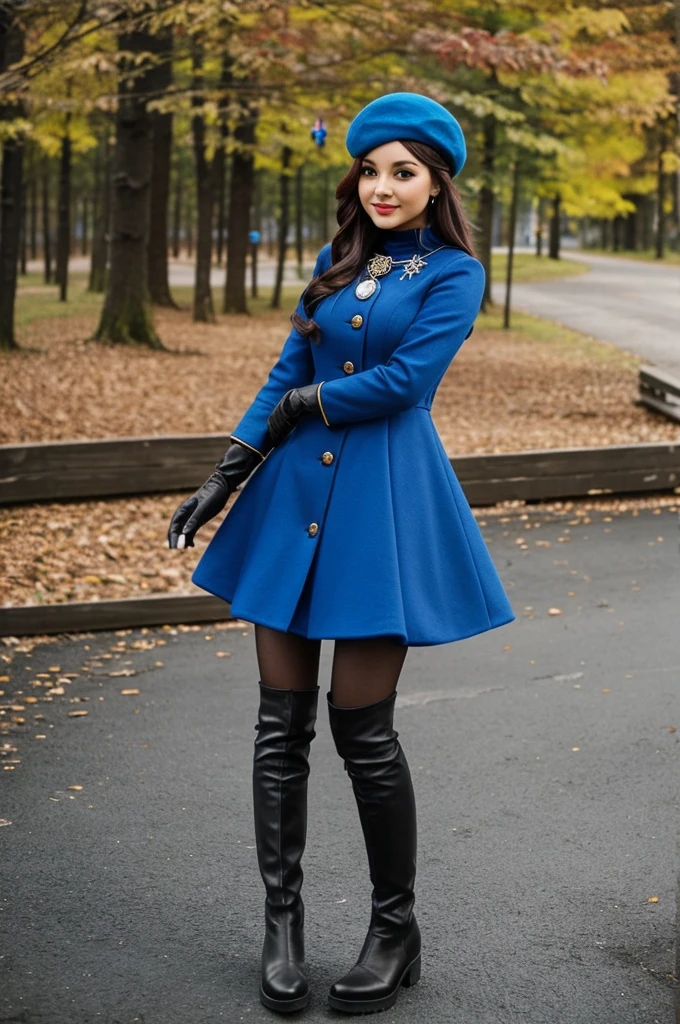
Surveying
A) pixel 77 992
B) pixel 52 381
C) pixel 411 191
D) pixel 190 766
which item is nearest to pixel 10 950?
pixel 77 992

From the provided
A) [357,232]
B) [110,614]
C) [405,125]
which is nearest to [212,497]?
[357,232]

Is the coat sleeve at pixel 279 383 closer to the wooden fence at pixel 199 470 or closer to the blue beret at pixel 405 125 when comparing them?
the blue beret at pixel 405 125

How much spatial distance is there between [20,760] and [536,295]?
99.7 ft

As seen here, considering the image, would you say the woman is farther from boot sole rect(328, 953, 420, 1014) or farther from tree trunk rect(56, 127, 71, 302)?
tree trunk rect(56, 127, 71, 302)

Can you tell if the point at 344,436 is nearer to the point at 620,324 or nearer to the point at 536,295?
the point at 620,324

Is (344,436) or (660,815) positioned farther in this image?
(660,815)

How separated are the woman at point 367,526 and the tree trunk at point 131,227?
14.3m

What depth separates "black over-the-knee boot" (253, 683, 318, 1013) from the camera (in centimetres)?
323

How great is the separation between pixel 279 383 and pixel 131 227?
14740 millimetres

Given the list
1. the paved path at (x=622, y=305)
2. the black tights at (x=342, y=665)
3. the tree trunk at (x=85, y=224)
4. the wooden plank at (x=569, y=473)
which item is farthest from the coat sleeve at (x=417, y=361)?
the tree trunk at (x=85, y=224)

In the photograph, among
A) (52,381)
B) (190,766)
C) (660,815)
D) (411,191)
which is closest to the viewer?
(411,191)

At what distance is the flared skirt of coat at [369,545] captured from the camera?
3111 millimetres

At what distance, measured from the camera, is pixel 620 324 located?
82.3 ft

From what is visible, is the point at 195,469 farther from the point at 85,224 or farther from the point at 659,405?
the point at 85,224
